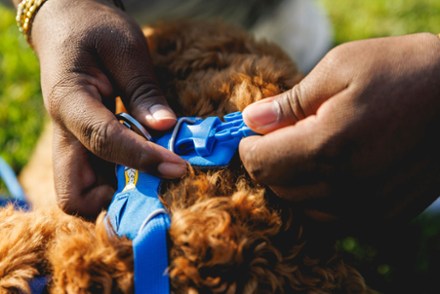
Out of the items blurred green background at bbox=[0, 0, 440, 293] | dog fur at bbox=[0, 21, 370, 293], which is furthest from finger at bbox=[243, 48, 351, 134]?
blurred green background at bbox=[0, 0, 440, 293]

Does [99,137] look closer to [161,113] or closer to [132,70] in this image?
[161,113]

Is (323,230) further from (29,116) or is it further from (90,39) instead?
(29,116)

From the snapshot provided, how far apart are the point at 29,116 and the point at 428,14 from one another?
3530 mm

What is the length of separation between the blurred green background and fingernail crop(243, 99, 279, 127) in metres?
0.77

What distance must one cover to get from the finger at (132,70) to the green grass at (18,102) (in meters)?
1.87

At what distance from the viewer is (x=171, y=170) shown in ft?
5.20

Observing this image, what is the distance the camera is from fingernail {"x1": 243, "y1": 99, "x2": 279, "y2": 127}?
62.1 inches

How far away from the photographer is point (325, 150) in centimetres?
145

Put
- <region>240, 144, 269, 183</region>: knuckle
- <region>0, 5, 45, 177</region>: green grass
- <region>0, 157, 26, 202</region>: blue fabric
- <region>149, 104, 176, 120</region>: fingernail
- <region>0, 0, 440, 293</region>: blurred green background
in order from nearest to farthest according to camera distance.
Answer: <region>240, 144, 269, 183</region>: knuckle, <region>149, 104, 176, 120</region>: fingernail, <region>0, 0, 440, 293</region>: blurred green background, <region>0, 157, 26, 202</region>: blue fabric, <region>0, 5, 45, 177</region>: green grass

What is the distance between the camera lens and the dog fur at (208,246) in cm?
140

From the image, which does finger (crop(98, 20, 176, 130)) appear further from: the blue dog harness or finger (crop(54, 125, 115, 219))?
finger (crop(54, 125, 115, 219))

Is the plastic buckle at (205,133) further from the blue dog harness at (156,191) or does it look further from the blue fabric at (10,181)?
the blue fabric at (10,181)

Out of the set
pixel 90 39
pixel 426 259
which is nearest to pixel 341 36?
pixel 426 259

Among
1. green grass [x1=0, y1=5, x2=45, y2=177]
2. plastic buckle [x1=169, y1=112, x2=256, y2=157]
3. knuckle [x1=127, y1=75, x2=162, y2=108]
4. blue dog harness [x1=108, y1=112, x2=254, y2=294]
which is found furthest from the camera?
green grass [x1=0, y1=5, x2=45, y2=177]
